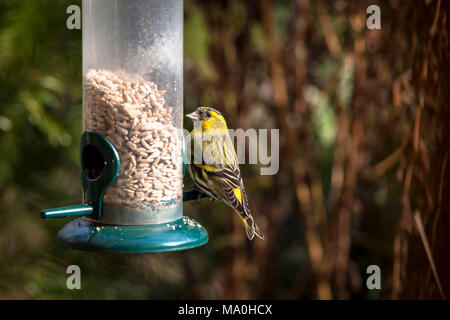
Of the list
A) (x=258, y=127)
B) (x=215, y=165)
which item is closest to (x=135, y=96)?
(x=215, y=165)

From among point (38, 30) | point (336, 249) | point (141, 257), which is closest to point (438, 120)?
point (336, 249)

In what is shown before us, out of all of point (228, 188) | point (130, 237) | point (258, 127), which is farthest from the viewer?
point (258, 127)

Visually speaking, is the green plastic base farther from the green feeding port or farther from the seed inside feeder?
the seed inside feeder

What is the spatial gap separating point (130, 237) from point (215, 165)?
0.92 m

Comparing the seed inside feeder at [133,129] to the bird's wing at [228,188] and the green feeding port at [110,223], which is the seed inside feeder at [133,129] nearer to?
the green feeding port at [110,223]

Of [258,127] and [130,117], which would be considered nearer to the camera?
[130,117]

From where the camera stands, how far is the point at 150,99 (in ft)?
10.3

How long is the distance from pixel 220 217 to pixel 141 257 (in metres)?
0.95

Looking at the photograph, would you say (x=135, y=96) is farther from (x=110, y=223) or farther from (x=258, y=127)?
(x=258, y=127)

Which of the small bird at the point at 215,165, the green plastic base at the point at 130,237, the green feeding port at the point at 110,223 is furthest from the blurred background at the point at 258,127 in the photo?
the green plastic base at the point at 130,237

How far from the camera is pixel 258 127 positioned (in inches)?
227

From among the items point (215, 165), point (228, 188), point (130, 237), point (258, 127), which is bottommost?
point (130, 237)

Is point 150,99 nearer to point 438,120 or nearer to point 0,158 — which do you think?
point 438,120

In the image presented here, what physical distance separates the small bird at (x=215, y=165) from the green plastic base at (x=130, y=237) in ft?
1.70
